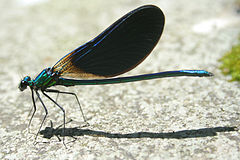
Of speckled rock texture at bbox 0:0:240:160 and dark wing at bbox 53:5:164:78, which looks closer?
speckled rock texture at bbox 0:0:240:160

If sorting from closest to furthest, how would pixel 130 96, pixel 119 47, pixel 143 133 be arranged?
pixel 143 133 → pixel 119 47 → pixel 130 96

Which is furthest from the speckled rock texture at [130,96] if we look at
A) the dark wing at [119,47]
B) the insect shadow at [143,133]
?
the dark wing at [119,47]

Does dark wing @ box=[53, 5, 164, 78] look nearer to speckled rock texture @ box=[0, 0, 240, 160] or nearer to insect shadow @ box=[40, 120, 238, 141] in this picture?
speckled rock texture @ box=[0, 0, 240, 160]

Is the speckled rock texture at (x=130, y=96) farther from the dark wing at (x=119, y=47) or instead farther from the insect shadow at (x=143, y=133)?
the dark wing at (x=119, y=47)

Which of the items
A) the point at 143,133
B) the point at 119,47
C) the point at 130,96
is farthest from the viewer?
the point at 130,96

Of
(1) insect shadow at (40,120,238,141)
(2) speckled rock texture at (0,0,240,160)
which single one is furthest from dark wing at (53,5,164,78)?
(1) insect shadow at (40,120,238,141)

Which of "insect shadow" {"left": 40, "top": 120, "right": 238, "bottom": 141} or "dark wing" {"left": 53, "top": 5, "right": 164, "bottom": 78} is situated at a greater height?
"dark wing" {"left": 53, "top": 5, "right": 164, "bottom": 78}
